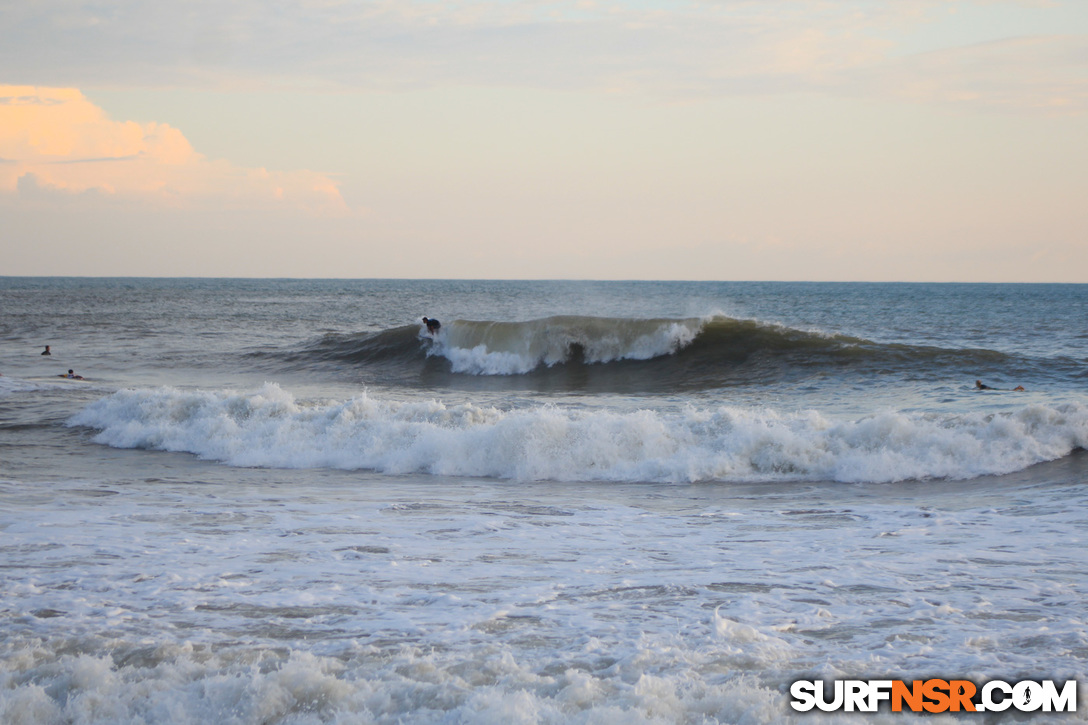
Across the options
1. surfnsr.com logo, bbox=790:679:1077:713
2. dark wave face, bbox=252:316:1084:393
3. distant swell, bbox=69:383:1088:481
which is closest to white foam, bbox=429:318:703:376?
dark wave face, bbox=252:316:1084:393

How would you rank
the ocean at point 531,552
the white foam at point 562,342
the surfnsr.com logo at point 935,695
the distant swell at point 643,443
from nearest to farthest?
the surfnsr.com logo at point 935,695
the ocean at point 531,552
the distant swell at point 643,443
the white foam at point 562,342

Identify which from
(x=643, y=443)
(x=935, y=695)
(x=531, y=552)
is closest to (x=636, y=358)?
(x=643, y=443)

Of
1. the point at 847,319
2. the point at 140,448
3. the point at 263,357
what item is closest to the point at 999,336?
the point at 847,319

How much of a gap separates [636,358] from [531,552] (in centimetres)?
1490

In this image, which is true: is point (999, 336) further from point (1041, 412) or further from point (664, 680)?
point (664, 680)

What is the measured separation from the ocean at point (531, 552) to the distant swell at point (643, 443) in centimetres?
4

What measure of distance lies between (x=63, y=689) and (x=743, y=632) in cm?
348

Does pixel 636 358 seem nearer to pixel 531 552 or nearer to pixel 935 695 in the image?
pixel 531 552

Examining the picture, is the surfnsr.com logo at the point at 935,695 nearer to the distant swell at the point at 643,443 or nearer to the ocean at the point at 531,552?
the ocean at the point at 531,552

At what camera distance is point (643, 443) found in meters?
10.3

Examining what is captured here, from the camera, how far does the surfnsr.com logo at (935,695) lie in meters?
3.65

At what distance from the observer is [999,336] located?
98.0 feet

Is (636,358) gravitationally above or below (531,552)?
above

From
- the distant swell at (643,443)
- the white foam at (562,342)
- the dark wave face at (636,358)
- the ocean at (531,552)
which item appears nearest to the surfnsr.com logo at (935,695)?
Answer: the ocean at (531,552)
